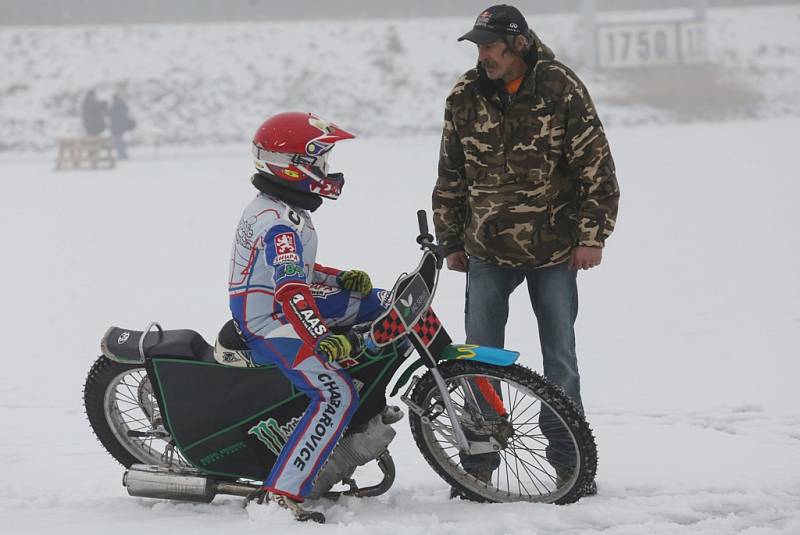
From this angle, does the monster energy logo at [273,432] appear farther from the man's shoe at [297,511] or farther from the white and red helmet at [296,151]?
the white and red helmet at [296,151]

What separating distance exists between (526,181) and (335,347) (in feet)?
3.81

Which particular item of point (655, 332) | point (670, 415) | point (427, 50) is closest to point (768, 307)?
point (655, 332)

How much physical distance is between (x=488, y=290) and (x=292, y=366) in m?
1.01

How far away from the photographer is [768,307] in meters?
8.70

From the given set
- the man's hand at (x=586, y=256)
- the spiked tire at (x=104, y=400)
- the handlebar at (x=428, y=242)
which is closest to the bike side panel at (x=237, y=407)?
the spiked tire at (x=104, y=400)

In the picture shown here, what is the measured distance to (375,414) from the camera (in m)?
4.41

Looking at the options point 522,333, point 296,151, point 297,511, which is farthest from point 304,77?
point 297,511

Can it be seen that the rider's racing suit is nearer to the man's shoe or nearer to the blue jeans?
the man's shoe

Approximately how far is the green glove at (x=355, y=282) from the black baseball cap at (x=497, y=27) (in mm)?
1076

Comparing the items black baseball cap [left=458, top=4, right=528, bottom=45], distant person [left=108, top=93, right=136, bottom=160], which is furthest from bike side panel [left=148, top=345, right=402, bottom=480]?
distant person [left=108, top=93, right=136, bottom=160]

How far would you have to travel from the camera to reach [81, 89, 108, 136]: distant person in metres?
28.2

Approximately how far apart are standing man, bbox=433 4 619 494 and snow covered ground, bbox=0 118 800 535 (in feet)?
1.69

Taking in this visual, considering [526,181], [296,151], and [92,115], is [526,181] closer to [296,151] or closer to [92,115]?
[296,151]

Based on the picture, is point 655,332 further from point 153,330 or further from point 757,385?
point 153,330
